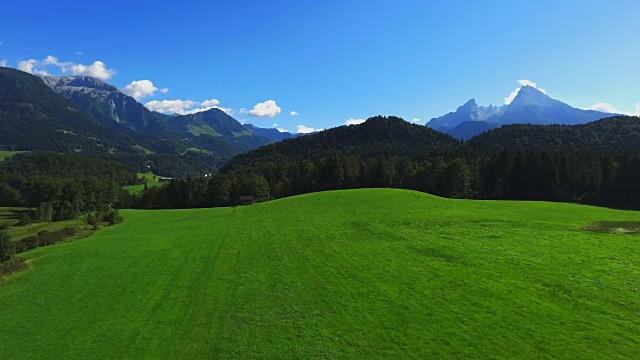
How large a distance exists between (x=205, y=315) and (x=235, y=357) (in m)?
7.51

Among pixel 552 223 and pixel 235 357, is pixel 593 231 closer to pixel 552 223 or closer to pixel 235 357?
pixel 552 223

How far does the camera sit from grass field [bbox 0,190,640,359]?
74.9 feet

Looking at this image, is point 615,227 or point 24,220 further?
point 24,220

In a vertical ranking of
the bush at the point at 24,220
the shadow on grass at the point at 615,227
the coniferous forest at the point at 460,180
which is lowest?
the bush at the point at 24,220

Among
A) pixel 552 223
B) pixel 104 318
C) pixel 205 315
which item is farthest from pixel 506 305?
pixel 552 223

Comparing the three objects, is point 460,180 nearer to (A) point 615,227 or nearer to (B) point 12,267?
(A) point 615,227

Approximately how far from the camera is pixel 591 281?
30.9 metres

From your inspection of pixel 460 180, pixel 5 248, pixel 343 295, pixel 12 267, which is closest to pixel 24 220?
pixel 5 248

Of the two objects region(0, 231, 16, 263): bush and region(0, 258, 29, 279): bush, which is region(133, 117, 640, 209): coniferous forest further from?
region(0, 258, 29, 279): bush

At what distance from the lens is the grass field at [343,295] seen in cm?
2283

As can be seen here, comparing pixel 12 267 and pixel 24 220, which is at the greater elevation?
pixel 12 267

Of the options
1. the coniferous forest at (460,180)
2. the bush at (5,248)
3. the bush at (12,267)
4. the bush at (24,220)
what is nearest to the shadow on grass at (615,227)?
the coniferous forest at (460,180)

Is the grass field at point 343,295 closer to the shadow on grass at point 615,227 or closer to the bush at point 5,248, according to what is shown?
the shadow on grass at point 615,227

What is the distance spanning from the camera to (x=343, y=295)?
102 ft
